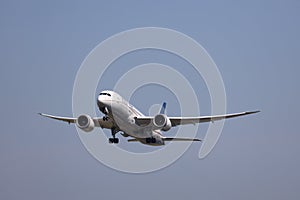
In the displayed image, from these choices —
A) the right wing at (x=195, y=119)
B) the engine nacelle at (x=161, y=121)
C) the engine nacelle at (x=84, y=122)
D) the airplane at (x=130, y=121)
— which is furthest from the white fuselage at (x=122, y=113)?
the engine nacelle at (x=84, y=122)

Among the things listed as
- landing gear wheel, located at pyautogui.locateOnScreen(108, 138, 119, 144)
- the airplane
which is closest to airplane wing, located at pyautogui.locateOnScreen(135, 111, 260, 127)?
the airplane

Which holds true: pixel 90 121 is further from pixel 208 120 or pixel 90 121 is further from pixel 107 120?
pixel 208 120

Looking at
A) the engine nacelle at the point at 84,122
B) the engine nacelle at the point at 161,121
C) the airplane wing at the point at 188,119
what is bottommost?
the engine nacelle at the point at 161,121

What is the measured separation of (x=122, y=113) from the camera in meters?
86.8

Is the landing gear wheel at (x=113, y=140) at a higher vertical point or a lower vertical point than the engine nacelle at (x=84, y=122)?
lower

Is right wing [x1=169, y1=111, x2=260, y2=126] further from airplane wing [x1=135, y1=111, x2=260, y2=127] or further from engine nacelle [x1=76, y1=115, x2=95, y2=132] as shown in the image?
engine nacelle [x1=76, y1=115, x2=95, y2=132]

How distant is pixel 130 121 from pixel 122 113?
1.93m

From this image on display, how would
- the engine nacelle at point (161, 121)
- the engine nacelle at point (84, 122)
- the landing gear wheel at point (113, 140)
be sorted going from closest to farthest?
1. the engine nacelle at point (161, 121)
2. the engine nacelle at point (84, 122)
3. the landing gear wheel at point (113, 140)

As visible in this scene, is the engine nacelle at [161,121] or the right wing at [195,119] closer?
the engine nacelle at [161,121]

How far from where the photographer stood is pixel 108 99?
85312 mm

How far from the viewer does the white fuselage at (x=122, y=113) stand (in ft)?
280

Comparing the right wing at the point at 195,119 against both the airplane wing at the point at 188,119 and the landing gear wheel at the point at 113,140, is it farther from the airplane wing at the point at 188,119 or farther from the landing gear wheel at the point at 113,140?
the landing gear wheel at the point at 113,140

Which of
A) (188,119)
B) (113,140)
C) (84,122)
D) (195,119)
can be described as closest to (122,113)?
(113,140)

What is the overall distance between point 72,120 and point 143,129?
1115 centimetres
